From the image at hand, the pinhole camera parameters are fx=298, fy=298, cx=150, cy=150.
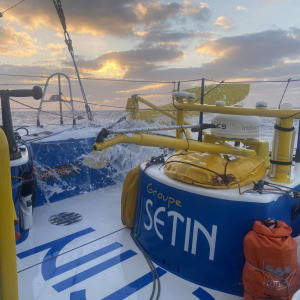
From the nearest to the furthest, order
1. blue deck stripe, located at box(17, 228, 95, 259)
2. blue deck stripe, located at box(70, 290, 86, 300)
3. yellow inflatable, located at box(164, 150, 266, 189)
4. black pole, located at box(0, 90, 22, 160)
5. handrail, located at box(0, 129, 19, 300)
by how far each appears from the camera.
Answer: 1. handrail, located at box(0, 129, 19, 300)
2. black pole, located at box(0, 90, 22, 160)
3. blue deck stripe, located at box(70, 290, 86, 300)
4. yellow inflatable, located at box(164, 150, 266, 189)
5. blue deck stripe, located at box(17, 228, 95, 259)

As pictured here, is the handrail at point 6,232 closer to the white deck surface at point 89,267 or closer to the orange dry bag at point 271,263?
the white deck surface at point 89,267

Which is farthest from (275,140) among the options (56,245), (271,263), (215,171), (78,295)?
(56,245)

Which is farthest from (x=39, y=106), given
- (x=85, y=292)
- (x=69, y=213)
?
(x=85, y=292)

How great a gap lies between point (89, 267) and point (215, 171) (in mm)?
1734

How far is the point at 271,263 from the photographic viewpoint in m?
2.39

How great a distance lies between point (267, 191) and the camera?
9.46ft

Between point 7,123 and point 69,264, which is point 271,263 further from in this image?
point 7,123

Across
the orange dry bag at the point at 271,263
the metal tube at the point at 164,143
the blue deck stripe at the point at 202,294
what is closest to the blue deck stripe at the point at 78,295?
the blue deck stripe at the point at 202,294

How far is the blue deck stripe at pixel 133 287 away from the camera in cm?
284

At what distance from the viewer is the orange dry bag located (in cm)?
238

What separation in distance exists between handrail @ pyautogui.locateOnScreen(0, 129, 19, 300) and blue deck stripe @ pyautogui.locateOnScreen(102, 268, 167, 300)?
1.65 metres

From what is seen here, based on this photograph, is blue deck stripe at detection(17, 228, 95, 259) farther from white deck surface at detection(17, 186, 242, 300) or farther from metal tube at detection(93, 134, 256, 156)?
metal tube at detection(93, 134, 256, 156)

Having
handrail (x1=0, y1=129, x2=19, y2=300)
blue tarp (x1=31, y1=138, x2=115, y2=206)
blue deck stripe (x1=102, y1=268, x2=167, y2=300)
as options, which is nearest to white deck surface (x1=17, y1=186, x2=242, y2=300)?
blue deck stripe (x1=102, y1=268, x2=167, y2=300)

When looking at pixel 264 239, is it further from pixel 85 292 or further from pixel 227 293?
pixel 85 292
